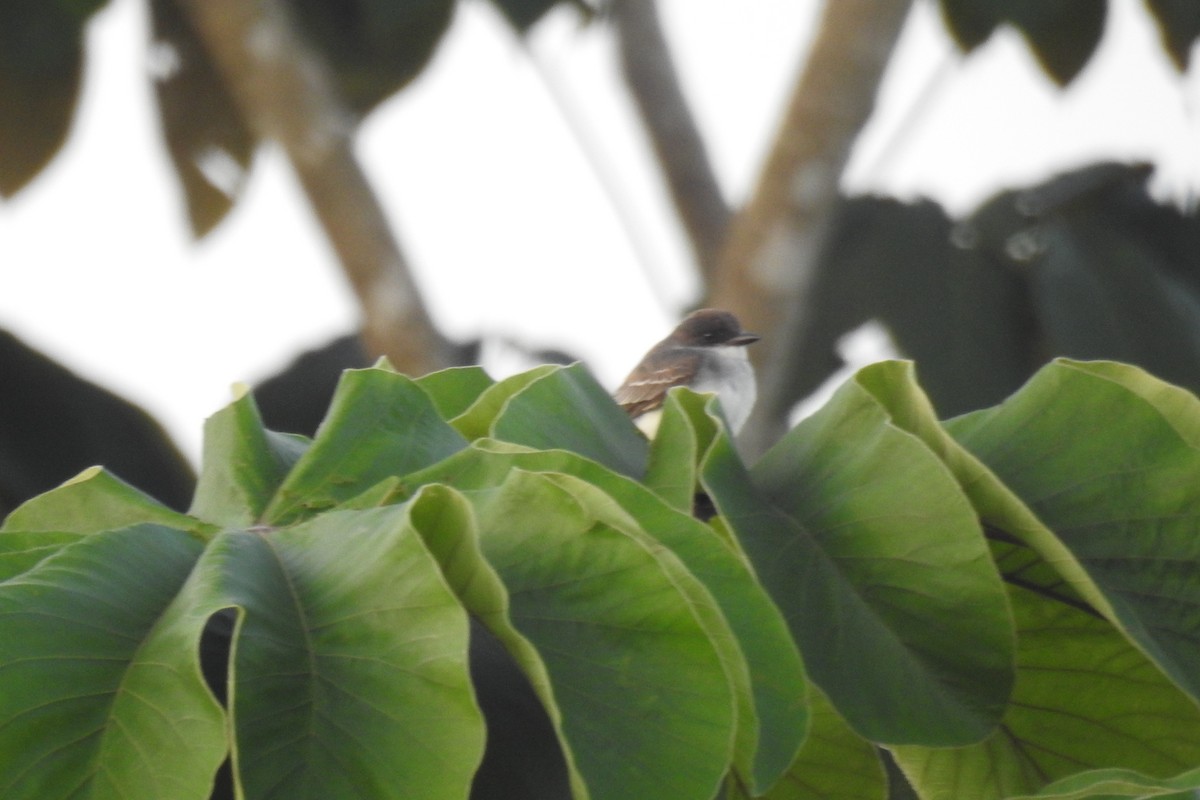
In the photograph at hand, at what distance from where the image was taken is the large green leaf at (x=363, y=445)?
1155mm

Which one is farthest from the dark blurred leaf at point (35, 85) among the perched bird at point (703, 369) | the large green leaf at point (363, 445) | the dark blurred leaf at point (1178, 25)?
the large green leaf at point (363, 445)

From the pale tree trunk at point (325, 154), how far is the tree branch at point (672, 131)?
157 centimetres

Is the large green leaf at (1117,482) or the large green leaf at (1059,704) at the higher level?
the large green leaf at (1117,482)

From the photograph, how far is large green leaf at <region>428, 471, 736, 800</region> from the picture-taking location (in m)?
0.84

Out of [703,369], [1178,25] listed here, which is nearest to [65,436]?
[703,369]

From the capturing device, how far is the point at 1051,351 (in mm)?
4098

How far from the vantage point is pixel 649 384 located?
367 cm

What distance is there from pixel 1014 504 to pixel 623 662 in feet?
1.07

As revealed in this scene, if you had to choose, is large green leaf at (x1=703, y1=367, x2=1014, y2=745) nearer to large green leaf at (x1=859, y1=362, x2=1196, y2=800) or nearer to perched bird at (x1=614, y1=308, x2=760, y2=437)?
large green leaf at (x1=859, y1=362, x2=1196, y2=800)

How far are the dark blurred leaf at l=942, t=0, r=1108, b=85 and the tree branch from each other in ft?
4.17

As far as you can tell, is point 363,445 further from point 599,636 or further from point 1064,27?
point 1064,27

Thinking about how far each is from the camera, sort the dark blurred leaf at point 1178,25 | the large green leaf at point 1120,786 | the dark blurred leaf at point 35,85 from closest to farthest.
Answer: the large green leaf at point 1120,786 → the dark blurred leaf at point 35,85 → the dark blurred leaf at point 1178,25

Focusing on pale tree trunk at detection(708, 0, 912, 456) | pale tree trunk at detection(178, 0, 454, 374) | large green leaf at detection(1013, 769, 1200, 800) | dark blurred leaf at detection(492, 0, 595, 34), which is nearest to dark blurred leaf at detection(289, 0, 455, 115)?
pale tree trunk at detection(178, 0, 454, 374)

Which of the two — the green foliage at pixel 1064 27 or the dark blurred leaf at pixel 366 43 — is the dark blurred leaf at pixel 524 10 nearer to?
the dark blurred leaf at pixel 366 43
